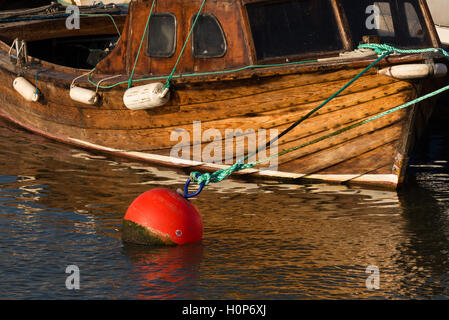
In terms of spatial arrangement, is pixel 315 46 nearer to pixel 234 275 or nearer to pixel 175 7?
pixel 175 7

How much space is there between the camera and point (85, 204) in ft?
31.9

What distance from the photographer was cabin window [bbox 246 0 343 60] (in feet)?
33.9

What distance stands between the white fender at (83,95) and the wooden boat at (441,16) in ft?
33.9

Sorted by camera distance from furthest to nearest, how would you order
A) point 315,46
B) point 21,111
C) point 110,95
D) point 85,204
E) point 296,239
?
point 21,111
point 110,95
point 315,46
point 85,204
point 296,239

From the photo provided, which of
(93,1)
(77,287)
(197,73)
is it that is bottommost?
(77,287)

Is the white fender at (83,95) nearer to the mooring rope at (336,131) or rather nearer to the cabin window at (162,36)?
the cabin window at (162,36)

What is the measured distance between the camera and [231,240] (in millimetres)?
8430

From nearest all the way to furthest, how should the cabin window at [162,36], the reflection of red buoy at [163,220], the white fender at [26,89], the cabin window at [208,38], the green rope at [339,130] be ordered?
1. the reflection of red buoy at [163,220]
2. the green rope at [339,130]
3. the cabin window at [208,38]
4. the cabin window at [162,36]
5. the white fender at [26,89]

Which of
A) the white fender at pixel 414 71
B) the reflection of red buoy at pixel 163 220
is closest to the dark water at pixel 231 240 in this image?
the reflection of red buoy at pixel 163 220

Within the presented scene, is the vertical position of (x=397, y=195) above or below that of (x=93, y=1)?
below

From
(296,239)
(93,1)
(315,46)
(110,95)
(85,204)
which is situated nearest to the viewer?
(296,239)

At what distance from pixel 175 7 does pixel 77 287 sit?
16.5ft

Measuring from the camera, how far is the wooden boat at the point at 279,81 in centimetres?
988

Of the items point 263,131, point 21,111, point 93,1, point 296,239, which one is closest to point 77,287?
point 296,239
